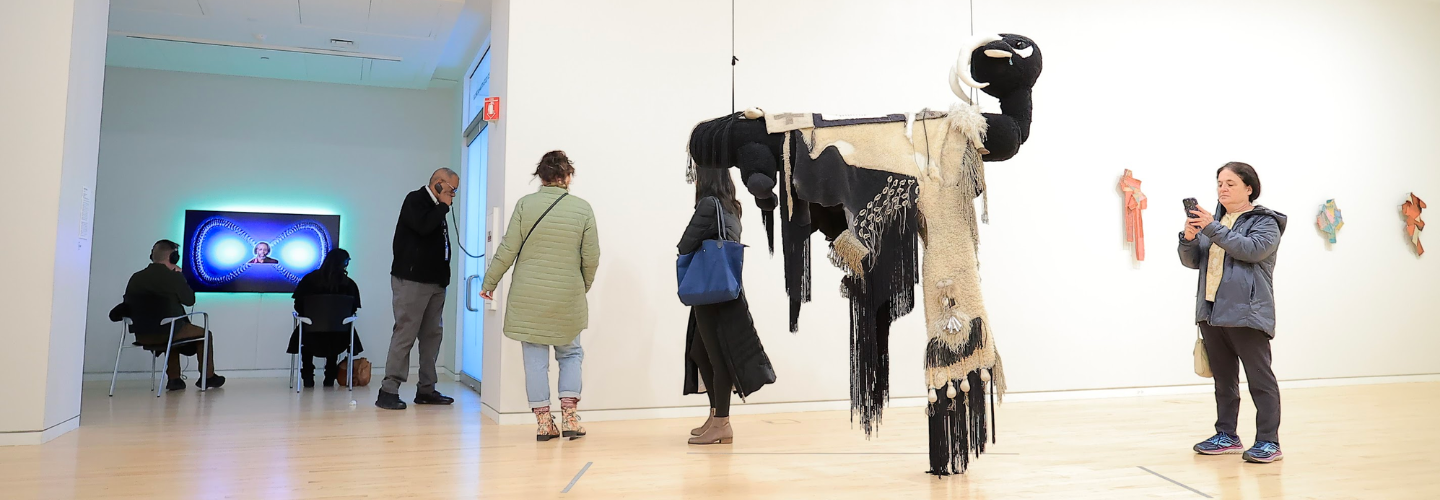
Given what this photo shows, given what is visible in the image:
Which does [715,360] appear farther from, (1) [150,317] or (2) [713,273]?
(1) [150,317]

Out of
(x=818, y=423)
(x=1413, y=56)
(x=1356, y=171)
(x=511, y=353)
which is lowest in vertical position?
(x=818, y=423)

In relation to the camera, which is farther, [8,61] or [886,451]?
[8,61]

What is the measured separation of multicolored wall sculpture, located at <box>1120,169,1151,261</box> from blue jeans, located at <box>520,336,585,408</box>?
3.98 m

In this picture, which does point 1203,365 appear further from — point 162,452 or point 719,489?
point 162,452

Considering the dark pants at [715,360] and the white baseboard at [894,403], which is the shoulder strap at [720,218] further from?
the white baseboard at [894,403]

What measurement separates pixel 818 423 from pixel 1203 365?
5.97 ft

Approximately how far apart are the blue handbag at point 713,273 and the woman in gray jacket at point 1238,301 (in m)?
1.84

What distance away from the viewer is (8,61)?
384 centimetres

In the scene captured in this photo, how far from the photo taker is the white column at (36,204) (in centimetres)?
378

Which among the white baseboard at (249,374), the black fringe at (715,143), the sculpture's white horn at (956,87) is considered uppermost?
the sculpture's white horn at (956,87)

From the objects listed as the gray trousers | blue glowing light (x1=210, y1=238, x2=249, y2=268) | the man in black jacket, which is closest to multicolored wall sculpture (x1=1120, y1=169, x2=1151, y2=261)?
the man in black jacket

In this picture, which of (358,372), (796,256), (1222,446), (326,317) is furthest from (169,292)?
(1222,446)

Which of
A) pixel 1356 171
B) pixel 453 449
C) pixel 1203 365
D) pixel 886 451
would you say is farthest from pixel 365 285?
pixel 1356 171

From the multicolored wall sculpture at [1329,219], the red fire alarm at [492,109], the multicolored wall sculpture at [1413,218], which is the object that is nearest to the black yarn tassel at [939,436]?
the red fire alarm at [492,109]
